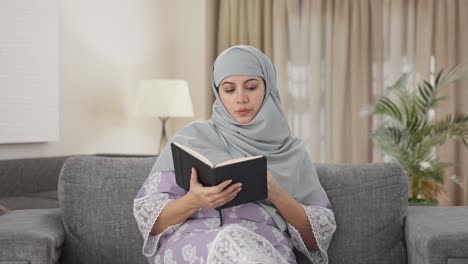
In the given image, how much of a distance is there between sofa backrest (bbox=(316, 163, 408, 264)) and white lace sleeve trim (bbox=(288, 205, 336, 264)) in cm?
12

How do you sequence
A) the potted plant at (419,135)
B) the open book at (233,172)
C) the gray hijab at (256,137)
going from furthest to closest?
the potted plant at (419,135) < the gray hijab at (256,137) < the open book at (233,172)

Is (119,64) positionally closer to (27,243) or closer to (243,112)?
(243,112)

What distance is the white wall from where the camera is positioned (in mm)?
5223

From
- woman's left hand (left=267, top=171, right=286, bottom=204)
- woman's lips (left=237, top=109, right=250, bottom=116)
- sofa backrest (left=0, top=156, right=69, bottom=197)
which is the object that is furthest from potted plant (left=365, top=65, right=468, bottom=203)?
woman's left hand (left=267, top=171, right=286, bottom=204)

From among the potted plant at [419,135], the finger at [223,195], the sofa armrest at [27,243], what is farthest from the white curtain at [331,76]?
the finger at [223,195]

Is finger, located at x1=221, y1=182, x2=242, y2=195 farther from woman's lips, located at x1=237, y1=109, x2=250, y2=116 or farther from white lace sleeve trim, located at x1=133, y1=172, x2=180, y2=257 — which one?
woman's lips, located at x1=237, y1=109, x2=250, y2=116

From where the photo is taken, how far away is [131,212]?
2635 mm

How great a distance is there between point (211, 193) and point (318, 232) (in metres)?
0.45

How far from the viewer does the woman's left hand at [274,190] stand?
7.60ft

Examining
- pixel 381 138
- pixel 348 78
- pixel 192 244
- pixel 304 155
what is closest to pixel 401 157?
pixel 381 138

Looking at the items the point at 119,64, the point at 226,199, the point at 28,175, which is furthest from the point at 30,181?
the point at 226,199

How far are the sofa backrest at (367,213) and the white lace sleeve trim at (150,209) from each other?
60 centimetres

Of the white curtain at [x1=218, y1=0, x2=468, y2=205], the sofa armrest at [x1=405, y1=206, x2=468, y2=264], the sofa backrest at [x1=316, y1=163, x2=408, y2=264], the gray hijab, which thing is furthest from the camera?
the white curtain at [x1=218, y1=0, x2=468, y2=205]

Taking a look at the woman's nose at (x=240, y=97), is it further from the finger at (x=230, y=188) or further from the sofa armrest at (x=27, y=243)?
the sofa armrest at (x=27, y=243)
